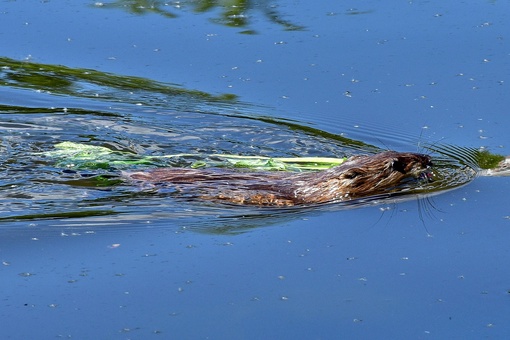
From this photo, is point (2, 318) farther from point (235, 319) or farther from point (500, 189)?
point (500, 189)

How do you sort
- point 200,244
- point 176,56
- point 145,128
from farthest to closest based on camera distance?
1. point 176,56
2. point 145,128
3. point 200,244

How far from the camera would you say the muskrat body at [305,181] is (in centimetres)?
721

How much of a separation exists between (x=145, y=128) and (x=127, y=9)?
255 cm

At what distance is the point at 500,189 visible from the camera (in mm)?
7289

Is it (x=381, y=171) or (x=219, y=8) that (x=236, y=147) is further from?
(x=219, y=8)

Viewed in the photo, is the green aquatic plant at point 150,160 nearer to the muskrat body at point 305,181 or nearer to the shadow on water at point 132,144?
the shadow on water at point 132,144

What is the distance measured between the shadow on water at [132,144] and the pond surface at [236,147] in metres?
0.02

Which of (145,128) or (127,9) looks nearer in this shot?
(145,128)

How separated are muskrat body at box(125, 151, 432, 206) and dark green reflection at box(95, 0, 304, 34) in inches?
128

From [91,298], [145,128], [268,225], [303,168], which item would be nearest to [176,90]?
[145,128]

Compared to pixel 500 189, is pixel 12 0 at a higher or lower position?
higher

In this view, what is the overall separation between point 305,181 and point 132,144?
65.5 inches

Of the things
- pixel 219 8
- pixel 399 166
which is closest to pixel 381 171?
pixel 399 166

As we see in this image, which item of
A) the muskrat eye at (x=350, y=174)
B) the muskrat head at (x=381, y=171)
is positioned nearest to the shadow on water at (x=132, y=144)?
the muskrat head at (x=381, y=171)
